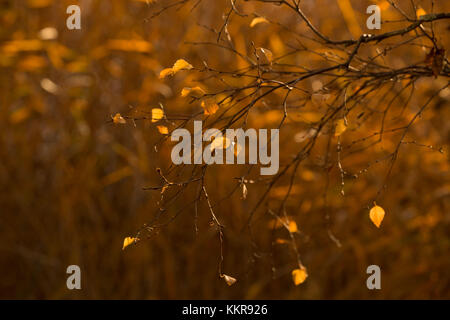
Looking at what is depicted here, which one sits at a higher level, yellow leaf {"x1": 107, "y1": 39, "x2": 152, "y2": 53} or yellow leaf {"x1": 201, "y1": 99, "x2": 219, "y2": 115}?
yellow leaf {"x1": 107, "y1": 39, "x2": 152, "y2": 53}

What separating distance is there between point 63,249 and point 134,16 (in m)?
1.16

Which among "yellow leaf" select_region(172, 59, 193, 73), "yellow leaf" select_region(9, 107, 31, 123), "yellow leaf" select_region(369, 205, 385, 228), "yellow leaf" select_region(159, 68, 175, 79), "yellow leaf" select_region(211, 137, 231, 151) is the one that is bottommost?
"yellow leaf" select_region(369, 205, 385, 228)

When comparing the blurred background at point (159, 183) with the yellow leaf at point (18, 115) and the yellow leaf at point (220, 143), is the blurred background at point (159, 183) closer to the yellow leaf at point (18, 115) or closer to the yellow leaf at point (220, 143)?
the yellow leaf at point (18, 115)

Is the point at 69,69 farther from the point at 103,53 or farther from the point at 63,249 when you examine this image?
the point at 63,249

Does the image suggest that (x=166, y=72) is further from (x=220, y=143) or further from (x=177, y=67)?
(x=220, y=143)

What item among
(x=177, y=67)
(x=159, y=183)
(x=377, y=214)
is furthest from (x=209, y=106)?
(x=159, y=183)

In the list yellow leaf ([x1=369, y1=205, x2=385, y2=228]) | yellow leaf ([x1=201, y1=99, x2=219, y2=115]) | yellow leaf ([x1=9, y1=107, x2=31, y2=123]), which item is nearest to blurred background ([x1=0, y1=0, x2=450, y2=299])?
yellow leaf ([x1=9, y1=107, x2=31, y2=123])

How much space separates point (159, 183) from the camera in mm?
2568

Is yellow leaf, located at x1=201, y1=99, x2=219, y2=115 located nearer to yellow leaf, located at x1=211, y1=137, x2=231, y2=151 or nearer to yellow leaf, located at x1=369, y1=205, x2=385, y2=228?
yellow leaf, located at x1=211, y1=137, x2=231, y2=151

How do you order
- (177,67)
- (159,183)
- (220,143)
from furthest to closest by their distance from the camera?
(159,183)
(177,67)
(220,143)

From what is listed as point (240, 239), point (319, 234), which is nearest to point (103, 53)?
point (240, 239)

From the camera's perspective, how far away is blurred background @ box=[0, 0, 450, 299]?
243 centimetres

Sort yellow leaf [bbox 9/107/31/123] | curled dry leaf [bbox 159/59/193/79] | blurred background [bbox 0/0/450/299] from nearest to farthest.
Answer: curled dry leaf [bbox 159/59/193/79]
blurred background [bbox 0/0/450/299]
yellow leaf [bbox 9/107/31/123]

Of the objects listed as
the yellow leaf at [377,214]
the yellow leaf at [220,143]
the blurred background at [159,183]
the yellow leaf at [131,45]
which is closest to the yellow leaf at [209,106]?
the yellow leaf at [220,143]
